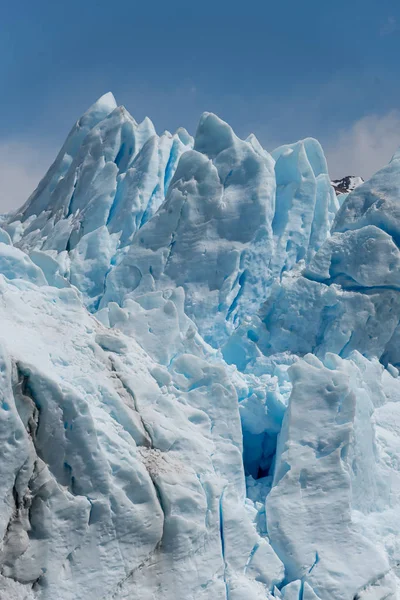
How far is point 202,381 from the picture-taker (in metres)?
10.2

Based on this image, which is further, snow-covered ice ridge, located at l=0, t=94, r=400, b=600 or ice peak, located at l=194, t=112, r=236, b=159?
ice peak, located at l=194, t=112, r=236, b=159

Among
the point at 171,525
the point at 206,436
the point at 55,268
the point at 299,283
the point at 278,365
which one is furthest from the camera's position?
the point at 299,283

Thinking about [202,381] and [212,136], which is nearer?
[202,381]

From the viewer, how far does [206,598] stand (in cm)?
827

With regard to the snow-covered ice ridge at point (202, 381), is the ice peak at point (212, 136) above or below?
above

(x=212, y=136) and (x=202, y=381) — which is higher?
(x=212, y=136)

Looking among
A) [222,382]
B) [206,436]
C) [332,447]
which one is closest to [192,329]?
[222,382]

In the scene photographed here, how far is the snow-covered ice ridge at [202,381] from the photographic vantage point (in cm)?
764

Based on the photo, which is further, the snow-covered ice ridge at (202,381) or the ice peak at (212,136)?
the ice peak at (212,136)

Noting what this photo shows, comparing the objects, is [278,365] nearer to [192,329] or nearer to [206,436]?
[192,329]

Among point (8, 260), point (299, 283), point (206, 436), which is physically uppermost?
point (299, 283)

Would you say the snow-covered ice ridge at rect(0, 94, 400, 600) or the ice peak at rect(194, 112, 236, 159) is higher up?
the ice peak at rect(194, 112, 236, 159)

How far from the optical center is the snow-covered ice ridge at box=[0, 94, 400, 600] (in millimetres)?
7637

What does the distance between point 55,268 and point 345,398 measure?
4920 mm
